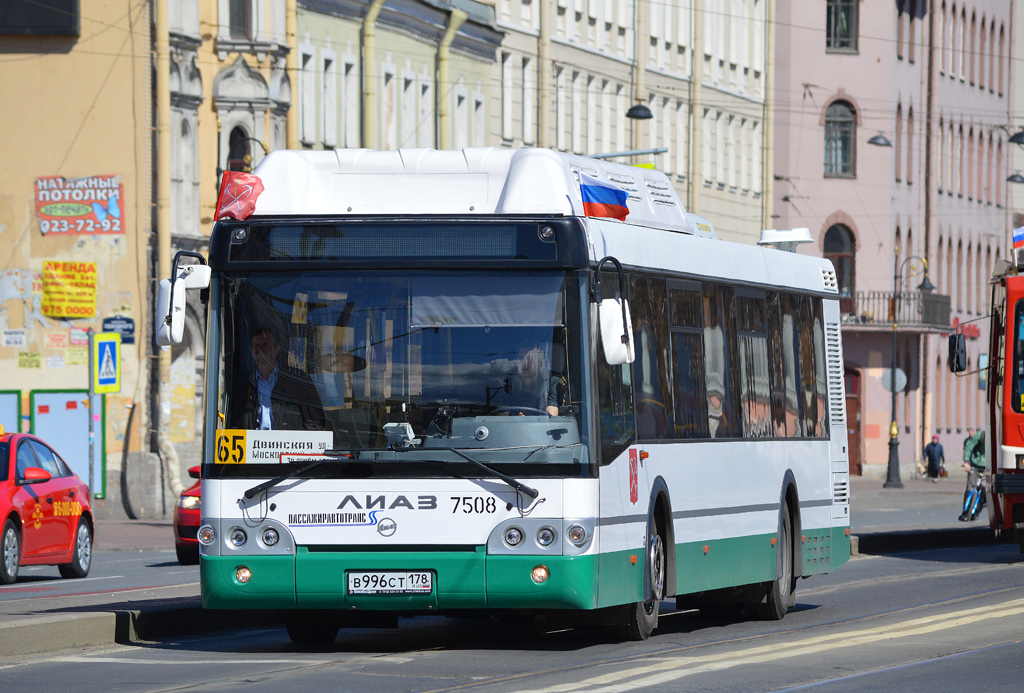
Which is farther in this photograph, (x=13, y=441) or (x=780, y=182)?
(x=780, y=182)

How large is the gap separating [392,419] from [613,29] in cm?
4997

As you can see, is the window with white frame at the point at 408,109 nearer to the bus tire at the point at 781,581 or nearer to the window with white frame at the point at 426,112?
the window with white frame at the point at 426,112

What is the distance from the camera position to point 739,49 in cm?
7031

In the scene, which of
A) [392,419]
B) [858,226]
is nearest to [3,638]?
[392,419]

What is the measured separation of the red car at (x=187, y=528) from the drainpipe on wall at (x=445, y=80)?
2563cm

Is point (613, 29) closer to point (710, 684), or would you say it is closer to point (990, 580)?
point (990, 580)

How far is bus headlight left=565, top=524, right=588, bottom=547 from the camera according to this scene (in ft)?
42.3

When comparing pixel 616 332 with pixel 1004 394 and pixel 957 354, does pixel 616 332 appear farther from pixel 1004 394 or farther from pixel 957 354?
pixel 1004 394

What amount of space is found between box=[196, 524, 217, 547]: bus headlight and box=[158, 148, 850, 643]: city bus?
1 cm

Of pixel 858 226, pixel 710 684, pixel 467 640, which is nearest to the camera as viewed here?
pixel 710 684

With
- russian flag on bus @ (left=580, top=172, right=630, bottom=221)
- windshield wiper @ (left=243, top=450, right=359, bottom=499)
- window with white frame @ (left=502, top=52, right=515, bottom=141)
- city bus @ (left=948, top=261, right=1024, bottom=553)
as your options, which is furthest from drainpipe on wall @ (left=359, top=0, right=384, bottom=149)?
windshield wiper @ (left=243, top=450, right=359, bottom=499)

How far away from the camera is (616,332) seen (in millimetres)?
12945

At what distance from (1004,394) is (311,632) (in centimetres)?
1276

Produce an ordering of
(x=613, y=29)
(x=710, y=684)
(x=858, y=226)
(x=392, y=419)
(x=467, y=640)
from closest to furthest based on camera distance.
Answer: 1. (x=710, y=684)
2. (x=392, y=419)
3. (x=467, y=640)
4. (x=613, y=29)
5. (x=858, y=226)
